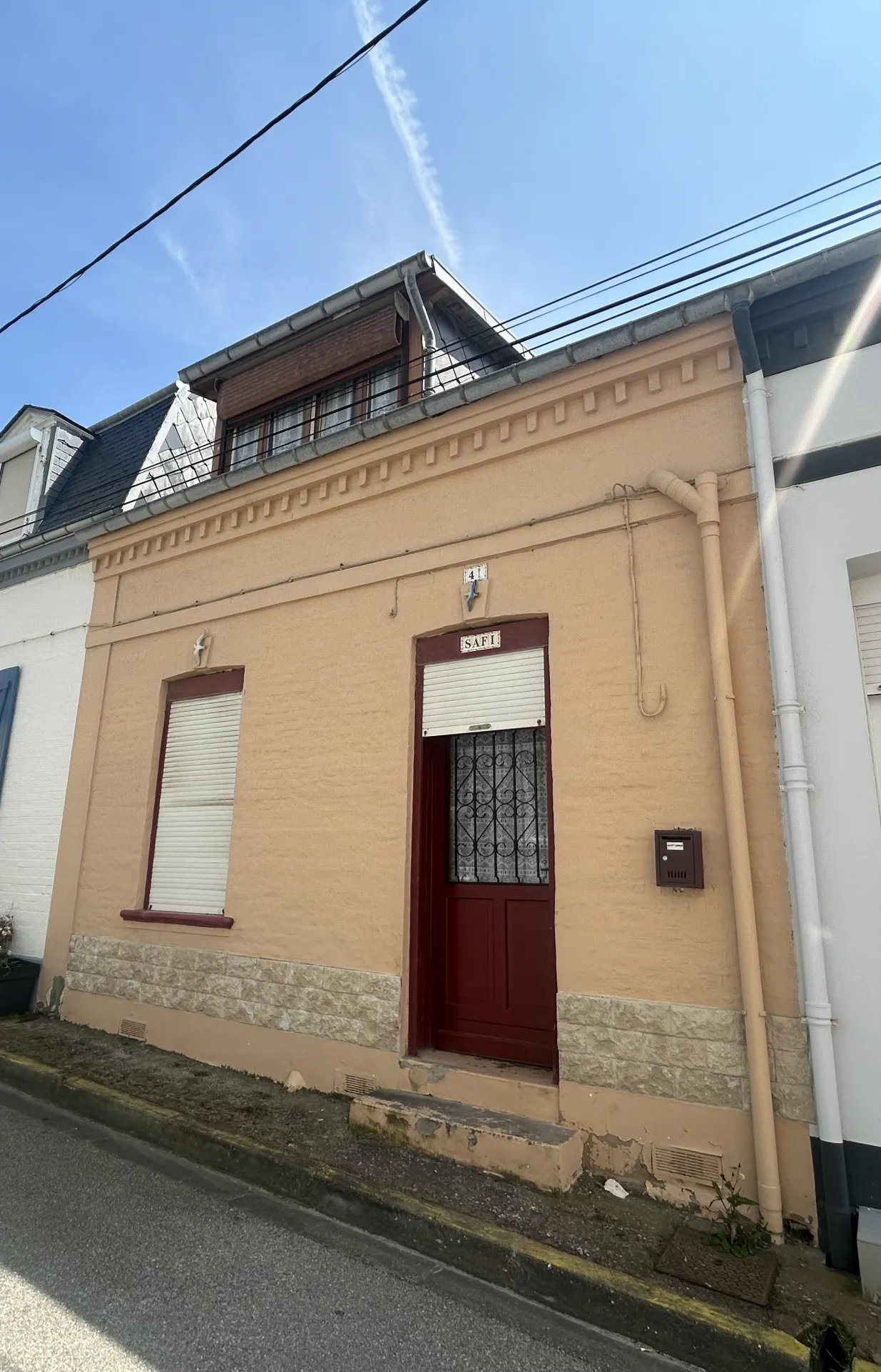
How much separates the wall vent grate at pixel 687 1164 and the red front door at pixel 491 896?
39.8 inches

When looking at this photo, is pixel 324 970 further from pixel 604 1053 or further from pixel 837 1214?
pixel 837 1214

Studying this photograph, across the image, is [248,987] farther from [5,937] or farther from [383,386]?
[383,386]

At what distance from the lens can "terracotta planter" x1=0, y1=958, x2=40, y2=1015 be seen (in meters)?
7.29

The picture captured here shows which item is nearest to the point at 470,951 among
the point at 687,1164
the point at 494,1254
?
the point at 687,1164

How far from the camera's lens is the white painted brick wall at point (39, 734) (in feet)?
26.0

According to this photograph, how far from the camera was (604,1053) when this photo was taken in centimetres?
438

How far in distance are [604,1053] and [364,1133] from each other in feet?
5.26

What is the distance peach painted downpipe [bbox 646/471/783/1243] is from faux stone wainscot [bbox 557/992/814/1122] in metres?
0.09

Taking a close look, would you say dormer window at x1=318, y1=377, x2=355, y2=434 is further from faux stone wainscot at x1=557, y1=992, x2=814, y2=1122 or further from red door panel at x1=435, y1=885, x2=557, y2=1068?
faux stone wainscot at x1=557, y1=992, x2=814, y2=1122

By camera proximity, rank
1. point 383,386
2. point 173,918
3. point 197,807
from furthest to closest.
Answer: point 383,386 < point 197,807 < point 173,918

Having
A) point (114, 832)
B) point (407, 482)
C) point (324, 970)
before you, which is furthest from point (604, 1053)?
point (114, 832)

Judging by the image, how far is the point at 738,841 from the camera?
13.5 ft

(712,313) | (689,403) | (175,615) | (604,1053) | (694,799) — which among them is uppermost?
(712,313)

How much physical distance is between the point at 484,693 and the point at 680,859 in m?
1.83
